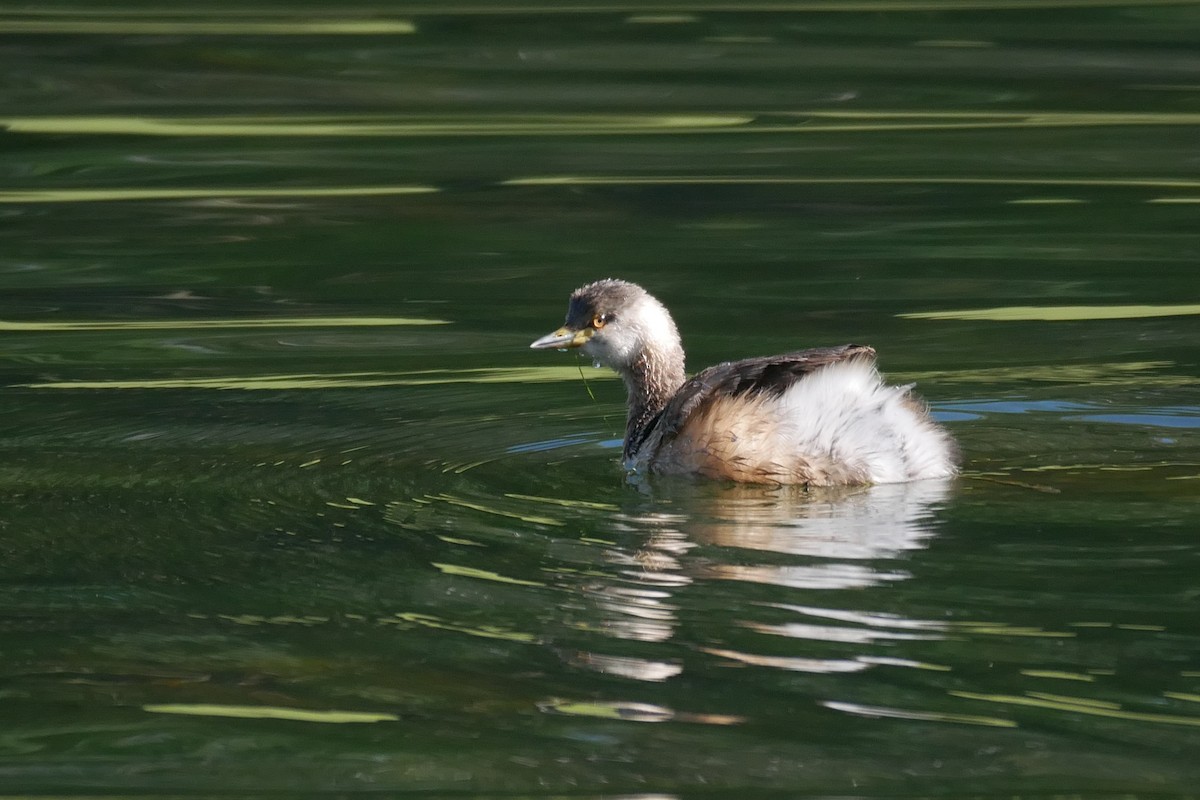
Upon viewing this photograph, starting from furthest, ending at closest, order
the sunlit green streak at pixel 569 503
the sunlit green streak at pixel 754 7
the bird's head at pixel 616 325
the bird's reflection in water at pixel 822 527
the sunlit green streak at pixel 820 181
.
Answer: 1. the sunlit green streak at pixel 754 7
2. the sunlit green streak at pixel 820 181
3. the bird's head at pixel 616 325
4. the sunlit green streak at pixel 569 503
5. the bird's reflection in water at pixel 822 527

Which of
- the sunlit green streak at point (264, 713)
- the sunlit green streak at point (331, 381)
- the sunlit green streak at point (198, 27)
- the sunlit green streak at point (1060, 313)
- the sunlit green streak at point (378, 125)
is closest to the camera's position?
the sunlit green streak at point (264, 713)

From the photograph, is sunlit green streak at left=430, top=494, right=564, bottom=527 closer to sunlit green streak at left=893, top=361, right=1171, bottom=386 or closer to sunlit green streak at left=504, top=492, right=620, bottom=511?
sunlit green streak at left=504, top=492, right=620, bottom=511

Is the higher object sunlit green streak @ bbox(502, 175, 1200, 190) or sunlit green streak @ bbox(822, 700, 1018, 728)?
sunlit green streak @ bbox(502, 175, 1200, 190)

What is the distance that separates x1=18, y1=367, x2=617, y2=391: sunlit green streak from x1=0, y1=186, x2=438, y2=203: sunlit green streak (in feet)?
11.0

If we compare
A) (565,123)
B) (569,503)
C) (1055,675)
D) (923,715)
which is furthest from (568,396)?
(565,123)

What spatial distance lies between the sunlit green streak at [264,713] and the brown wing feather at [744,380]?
232 cm

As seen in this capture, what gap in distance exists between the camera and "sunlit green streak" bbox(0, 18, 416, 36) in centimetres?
1586

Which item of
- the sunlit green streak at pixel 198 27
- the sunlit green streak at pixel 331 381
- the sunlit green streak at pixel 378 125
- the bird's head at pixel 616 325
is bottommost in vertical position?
the sunlit green streak at pixel 331 381

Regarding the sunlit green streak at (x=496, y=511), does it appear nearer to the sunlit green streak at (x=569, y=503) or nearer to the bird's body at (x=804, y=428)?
the sunlit green streak at (x=569, y=503)

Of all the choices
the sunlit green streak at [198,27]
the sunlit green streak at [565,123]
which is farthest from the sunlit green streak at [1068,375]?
the sunlit green streak at [198,27]

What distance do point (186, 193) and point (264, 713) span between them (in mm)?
7664

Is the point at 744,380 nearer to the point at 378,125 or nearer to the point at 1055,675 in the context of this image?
the point at 1055,675

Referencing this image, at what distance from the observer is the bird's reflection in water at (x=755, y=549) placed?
16.9 ft

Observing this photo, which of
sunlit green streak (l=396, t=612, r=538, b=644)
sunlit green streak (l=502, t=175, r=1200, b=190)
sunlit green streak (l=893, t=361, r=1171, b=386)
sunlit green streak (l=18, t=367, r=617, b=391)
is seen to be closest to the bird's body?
sunlit green streak (l=893, t=361, r=1171, b=386)
